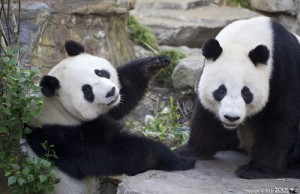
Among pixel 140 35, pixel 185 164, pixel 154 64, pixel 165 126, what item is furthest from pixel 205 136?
pixel 140 35

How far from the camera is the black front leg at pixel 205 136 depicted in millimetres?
6312

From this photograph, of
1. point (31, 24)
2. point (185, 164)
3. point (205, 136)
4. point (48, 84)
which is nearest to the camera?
point (48, 84)

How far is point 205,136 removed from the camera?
21.2 ft

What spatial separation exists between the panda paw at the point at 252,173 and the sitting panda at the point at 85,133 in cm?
50

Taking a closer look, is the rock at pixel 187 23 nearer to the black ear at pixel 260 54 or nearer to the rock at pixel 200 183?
the rock at pixel 200 183

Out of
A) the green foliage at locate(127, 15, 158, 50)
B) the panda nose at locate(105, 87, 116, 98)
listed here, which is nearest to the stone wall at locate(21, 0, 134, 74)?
the green foliage at locate(127, 15, 158, 50)

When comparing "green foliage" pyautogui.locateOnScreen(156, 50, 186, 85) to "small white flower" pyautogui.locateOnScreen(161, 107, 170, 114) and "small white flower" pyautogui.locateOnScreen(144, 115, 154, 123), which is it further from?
"small white flower" pyautogui.locateOnScreen(144, 115, 154, 123)

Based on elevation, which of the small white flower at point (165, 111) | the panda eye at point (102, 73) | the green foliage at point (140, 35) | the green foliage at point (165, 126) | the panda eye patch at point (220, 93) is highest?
the panda eye patch at point (220, 93)

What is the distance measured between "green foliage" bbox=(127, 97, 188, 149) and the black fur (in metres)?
1.25

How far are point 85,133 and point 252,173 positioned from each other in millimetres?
1580

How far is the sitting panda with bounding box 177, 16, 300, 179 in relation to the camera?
18.7ft

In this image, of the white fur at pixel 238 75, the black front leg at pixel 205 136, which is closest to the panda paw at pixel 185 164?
the black front leg at pixel 205 136

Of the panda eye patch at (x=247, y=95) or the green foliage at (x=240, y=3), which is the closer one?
the panda eye patch at (x=247, y=95)

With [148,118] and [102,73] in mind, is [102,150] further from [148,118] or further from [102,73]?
[148,118]
